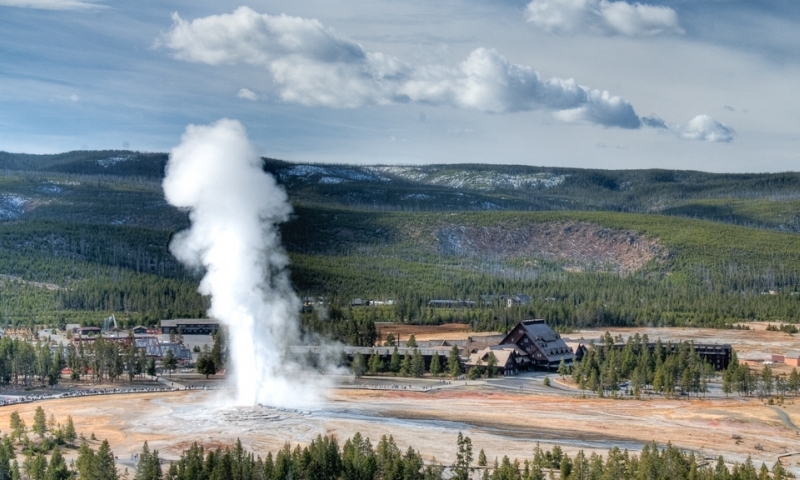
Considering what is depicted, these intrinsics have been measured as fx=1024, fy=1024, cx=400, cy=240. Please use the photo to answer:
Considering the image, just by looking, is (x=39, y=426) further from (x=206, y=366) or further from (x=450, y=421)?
(x=206, y=366)

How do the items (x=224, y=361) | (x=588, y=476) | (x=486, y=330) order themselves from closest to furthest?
1. (x=588, y=476)
2. (x=224, y=361)
3. (x=486, y=330)

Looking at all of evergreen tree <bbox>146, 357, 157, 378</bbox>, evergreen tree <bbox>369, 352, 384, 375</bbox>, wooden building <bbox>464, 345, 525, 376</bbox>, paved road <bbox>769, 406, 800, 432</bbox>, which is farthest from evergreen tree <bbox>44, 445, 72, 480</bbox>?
wooden building <bbox>464, 345, 525, 376</bbox>

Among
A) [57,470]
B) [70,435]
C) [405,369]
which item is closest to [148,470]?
[57,470]

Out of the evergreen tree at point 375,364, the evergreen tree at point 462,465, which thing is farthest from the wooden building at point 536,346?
the evergreen tree at point 462,465

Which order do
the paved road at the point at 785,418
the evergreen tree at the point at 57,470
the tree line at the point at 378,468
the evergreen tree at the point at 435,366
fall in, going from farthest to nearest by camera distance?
the evergreen tree at the point at 435,366
the paved road at the point at 785,418
the evergreen tree at the point at 57,470
the tree line at the point at 378,468

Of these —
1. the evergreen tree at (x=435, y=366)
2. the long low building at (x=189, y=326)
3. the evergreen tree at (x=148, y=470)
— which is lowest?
the evergreen tree at (x=148, y=470)

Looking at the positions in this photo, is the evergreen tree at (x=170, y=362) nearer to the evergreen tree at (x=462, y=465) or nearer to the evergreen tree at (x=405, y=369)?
the evergreen tree at (x=405, y=369)

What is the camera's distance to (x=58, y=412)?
7238cm

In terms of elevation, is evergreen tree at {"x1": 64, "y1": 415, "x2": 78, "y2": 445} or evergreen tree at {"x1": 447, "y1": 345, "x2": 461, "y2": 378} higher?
evergreen tree at {"x1": 447, "y1": 345, "x2": 461, "y2": 378}

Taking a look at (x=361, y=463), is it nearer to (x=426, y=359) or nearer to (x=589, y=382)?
(x=589, y=382)

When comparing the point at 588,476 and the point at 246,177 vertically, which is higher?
the point at 246,177

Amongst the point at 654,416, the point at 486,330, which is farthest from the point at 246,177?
the point at 486,330

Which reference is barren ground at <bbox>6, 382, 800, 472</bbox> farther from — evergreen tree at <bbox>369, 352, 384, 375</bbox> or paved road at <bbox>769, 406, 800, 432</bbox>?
evergreen tree at <bbox>369, 352, 384, 375</bbox>

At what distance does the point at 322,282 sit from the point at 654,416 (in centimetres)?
10579
